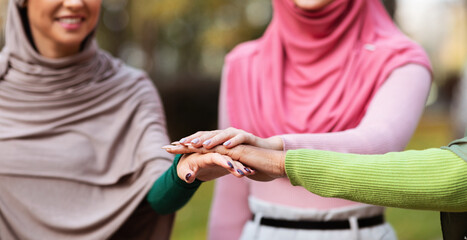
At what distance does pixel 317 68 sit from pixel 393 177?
3.03ft

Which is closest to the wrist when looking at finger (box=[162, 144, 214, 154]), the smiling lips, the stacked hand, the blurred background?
the stacked hand

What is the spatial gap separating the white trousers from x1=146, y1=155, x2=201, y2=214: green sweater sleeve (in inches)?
14.4

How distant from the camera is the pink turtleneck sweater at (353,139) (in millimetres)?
2324

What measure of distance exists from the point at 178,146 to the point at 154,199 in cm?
45

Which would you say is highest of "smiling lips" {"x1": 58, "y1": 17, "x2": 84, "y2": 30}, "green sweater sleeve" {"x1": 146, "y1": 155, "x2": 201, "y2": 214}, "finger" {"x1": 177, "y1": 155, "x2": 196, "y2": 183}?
"smiling lips" {"x1": 58, "y1": 17, "x2": 84, "y2": 30}

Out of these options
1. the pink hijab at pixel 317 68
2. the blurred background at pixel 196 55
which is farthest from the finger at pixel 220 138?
the blurred background at pixel 196 55

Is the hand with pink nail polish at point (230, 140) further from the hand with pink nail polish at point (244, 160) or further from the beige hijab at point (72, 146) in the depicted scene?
the beige hijab at point (72, 146)

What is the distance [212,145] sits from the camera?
2217 millimetres

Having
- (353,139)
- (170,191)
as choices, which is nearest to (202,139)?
(170,191)

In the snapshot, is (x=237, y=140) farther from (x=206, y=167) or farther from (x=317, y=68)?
(x=317, y=68)

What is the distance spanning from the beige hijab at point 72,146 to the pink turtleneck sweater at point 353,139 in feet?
1.01

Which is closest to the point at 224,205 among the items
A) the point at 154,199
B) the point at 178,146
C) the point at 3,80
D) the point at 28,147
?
the point at 154,199

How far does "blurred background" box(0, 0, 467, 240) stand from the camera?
7.45 m

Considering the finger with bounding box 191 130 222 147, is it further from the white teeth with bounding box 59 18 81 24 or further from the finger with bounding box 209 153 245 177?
the white teeth with bounding box 59 18 81 24
